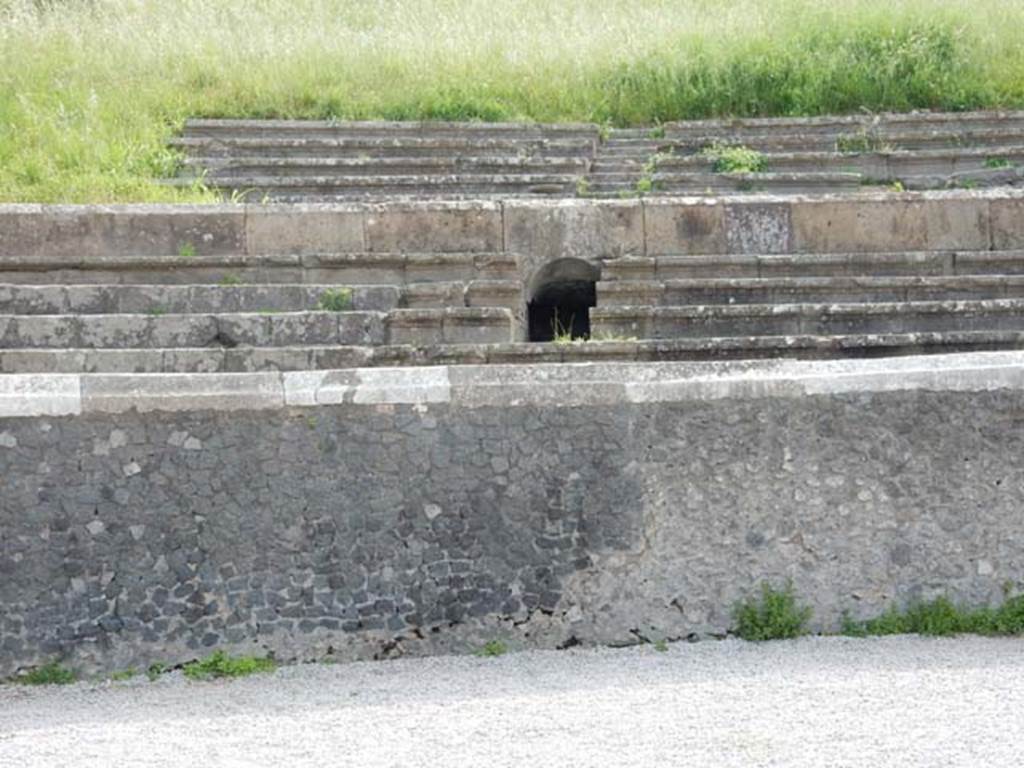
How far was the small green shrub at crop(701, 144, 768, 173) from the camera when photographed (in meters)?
12.6

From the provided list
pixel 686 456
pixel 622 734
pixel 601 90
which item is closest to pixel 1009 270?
pixel 686 456

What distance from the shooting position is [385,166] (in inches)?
505

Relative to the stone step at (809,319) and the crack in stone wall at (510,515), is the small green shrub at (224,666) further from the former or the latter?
the stone step at (809,319)

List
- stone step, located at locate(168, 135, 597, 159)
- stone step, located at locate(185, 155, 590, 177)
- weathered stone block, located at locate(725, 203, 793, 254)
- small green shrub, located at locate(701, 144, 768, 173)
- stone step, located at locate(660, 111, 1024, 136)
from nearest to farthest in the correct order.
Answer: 1. weathered stone block, located at locate(725, 203, 793, 254)
2. small green shrub, located at locate(701, 144, 768, 173)
3. stone step, located at locate(185, 155, 590, 177)
4. stone step, located at locate(168, 135, 597, 159)
5. stone step, located at locate(660, 111, 1024, 136)

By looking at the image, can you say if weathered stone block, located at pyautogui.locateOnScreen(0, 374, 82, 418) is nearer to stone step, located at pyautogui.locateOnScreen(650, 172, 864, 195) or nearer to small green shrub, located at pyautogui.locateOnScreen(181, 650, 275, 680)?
small green shrub, located at pyautogui.locateOnScreen(181, 650, 275, 680)

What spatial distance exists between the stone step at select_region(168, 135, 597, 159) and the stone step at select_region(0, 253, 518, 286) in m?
3.86

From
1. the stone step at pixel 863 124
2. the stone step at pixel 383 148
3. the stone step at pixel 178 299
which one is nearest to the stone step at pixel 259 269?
the stone step at pixel 178 299

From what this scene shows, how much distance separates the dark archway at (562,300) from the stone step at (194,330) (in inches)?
54.3

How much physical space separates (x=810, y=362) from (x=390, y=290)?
300 cm

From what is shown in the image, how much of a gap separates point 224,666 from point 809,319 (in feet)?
13.8

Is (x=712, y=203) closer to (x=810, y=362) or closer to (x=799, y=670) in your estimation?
(x=810, y=362)

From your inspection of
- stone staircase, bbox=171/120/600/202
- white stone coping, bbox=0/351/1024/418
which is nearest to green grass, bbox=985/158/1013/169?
stone staircase, bbox=171/120/600/202

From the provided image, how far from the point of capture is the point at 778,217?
31.8 ft

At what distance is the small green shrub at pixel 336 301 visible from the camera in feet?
29.5
